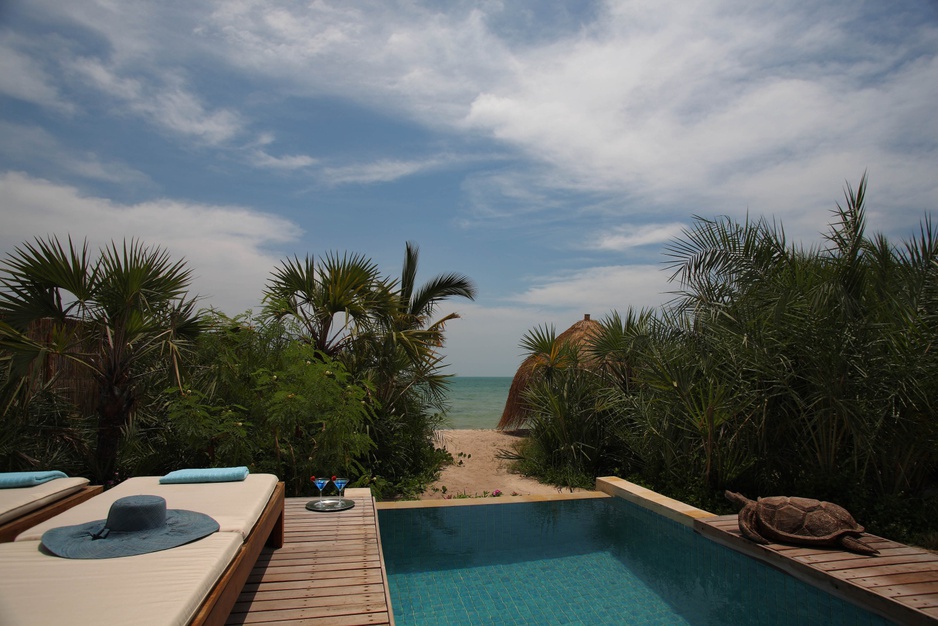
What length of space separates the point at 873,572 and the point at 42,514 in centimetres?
498

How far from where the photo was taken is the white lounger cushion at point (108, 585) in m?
1.64

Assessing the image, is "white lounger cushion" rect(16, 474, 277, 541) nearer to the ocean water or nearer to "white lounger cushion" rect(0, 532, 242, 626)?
"white lounger cushion" rect(0, 532, 242, 626)

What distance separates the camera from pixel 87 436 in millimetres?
5465

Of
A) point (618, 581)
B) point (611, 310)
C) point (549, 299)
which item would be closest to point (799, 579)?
point (618, 581)

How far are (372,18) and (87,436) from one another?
17.3 ft

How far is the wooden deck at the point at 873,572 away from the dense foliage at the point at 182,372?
3.63 metres

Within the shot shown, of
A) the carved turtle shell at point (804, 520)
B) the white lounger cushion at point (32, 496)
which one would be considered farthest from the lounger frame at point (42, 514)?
the carved turtle shell at point (804, 520)

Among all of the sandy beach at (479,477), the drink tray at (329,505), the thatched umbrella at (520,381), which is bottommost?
the sandy beach at (479,477)

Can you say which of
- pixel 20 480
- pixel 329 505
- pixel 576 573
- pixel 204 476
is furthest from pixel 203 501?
pixel 576 573

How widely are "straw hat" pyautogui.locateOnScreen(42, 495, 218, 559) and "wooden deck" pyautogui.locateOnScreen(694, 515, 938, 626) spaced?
Answer: 12.2ft

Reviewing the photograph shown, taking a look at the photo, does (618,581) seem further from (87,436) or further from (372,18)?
(372,18)

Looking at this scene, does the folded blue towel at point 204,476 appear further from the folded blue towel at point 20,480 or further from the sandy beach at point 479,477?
the sandy beach at point 479,477

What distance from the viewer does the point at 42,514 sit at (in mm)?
2871

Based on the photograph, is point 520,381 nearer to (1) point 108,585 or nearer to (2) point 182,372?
(2) point 182,372
